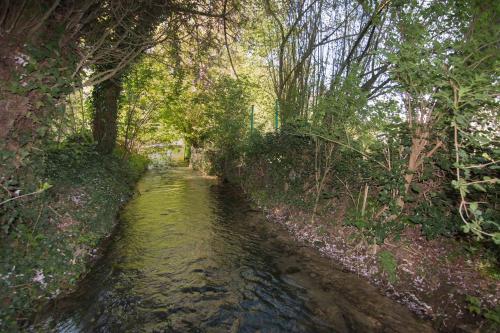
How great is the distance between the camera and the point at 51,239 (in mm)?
4637

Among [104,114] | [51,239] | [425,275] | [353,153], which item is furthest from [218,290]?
[104,114]

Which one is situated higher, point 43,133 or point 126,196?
point 43,133

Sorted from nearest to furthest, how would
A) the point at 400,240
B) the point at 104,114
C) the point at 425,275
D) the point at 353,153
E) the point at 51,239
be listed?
the point at 51,239 → the point at 425,275 → the point at 400,240 → the point at 353,153 → the point at 104,114

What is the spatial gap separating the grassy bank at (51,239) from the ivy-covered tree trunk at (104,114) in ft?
14.0

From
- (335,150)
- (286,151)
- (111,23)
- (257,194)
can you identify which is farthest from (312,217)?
(111,23)

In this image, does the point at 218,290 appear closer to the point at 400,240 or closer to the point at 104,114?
the point at 400,240

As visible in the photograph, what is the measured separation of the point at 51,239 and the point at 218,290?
2.56 meters

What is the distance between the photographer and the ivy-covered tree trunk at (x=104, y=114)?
36.3 feet

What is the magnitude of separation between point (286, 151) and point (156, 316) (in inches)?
280

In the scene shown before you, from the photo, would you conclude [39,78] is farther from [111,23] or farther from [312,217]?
[312,217]

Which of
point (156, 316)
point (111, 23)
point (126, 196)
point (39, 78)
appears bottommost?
point (156, 316)

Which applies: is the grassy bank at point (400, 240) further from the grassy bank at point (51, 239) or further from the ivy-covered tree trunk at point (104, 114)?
the ivy-covered tree trunk at point (104, 114)

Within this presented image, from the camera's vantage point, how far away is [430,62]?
421cm

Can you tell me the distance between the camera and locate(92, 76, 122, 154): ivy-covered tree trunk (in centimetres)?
1106
